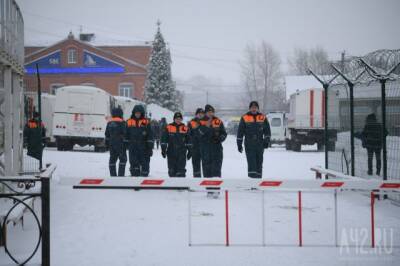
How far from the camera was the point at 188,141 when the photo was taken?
1275 centimetres

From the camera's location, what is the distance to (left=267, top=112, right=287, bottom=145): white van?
126ft

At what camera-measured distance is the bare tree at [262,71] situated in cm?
9438

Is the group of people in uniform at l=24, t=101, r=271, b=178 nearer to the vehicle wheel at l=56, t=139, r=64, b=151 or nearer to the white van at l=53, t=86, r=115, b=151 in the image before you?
the white van at l=53, t=86, r=115, b=151

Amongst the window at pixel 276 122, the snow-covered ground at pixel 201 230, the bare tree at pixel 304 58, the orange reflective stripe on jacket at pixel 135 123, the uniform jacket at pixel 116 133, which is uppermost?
the bare tree at pixel 304 58

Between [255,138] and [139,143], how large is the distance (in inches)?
111

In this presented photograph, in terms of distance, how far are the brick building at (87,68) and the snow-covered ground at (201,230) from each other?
60.7 metres

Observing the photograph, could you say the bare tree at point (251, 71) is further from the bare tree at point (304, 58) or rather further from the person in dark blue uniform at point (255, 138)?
the person in dark blue uniform at point (255, 138)

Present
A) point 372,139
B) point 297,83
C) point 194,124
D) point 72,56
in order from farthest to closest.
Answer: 1. point 72,56
2. point 297,83
3. point 194,124
4. point 372,139

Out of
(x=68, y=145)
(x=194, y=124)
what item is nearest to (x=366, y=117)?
(x=194, y=124)

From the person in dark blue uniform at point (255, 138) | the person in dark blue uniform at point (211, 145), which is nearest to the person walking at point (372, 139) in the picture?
the person in dark blue uniform at point (255, 138)

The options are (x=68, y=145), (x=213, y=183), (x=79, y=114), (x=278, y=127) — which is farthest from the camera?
(x=278, y=127)

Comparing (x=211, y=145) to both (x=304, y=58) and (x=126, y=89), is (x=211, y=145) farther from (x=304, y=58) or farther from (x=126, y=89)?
(x=304, y=58)

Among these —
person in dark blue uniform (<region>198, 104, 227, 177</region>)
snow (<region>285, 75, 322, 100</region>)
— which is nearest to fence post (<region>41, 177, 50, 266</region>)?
person in dark blue uniform (<region>198, 104, 227, 177</region>)

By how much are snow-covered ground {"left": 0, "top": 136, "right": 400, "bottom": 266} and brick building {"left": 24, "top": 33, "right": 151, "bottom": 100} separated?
199 feet
